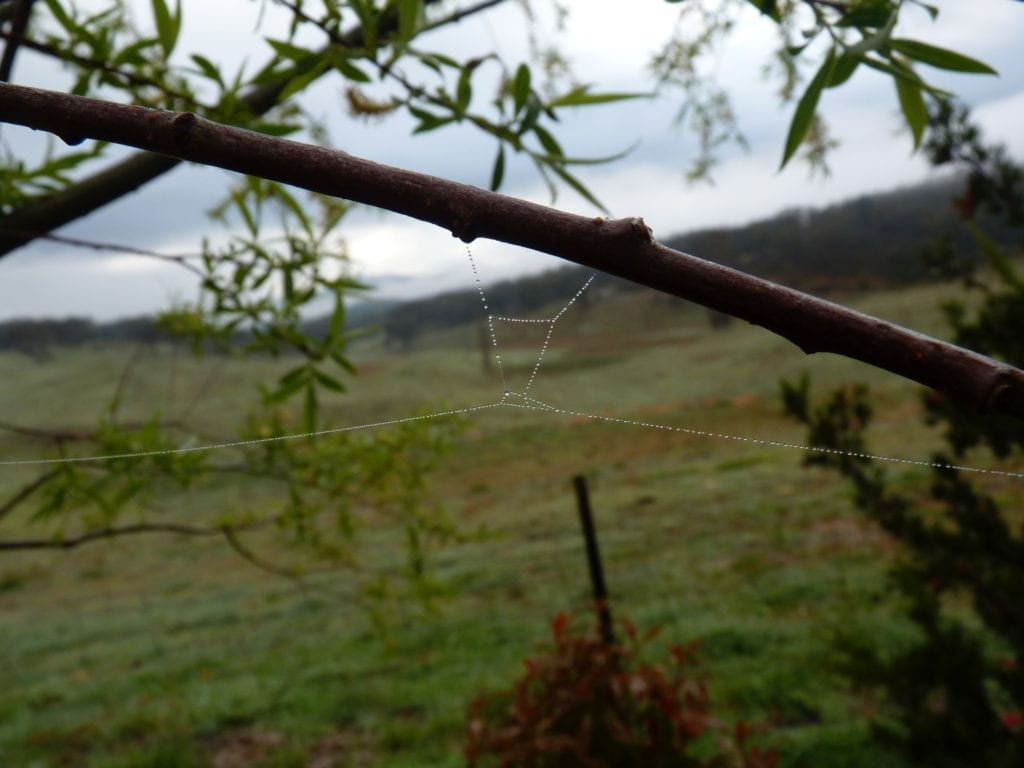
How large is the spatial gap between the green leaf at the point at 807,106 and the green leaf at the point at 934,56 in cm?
7

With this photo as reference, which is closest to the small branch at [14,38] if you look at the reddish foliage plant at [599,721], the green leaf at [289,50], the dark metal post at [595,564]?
the green leaf at [289,50]

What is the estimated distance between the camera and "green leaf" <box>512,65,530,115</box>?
1103 millimetres

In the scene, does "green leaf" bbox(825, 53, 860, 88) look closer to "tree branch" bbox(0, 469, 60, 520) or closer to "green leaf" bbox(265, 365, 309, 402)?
"green leaf" bbox(265, 365, 309, 402)

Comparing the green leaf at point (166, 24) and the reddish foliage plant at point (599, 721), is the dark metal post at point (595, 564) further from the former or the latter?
the green leaf at point (166, 24)

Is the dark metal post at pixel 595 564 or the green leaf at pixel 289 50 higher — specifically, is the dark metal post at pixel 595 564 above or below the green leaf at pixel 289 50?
below

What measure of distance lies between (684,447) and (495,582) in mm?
4708

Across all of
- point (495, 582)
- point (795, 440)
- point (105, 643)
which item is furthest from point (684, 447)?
point (105, 643)

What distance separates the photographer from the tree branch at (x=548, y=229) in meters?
0.44

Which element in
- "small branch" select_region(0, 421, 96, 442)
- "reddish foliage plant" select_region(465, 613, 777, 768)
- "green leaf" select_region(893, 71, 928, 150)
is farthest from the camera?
"reddish foliage plant" select_region(465, 613, 777, 768)

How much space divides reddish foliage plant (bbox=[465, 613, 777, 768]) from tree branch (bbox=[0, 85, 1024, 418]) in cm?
176

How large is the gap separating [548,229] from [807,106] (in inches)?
19.4

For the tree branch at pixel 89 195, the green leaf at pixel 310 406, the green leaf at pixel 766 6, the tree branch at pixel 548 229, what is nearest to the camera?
the tree branch at pixel 548 229

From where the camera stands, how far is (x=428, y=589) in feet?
8.20

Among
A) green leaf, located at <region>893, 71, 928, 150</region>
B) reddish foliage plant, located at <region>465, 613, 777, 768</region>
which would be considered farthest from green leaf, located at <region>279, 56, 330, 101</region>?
reddish foliage plant, located at <region>465, 613, 777, 768</region>
